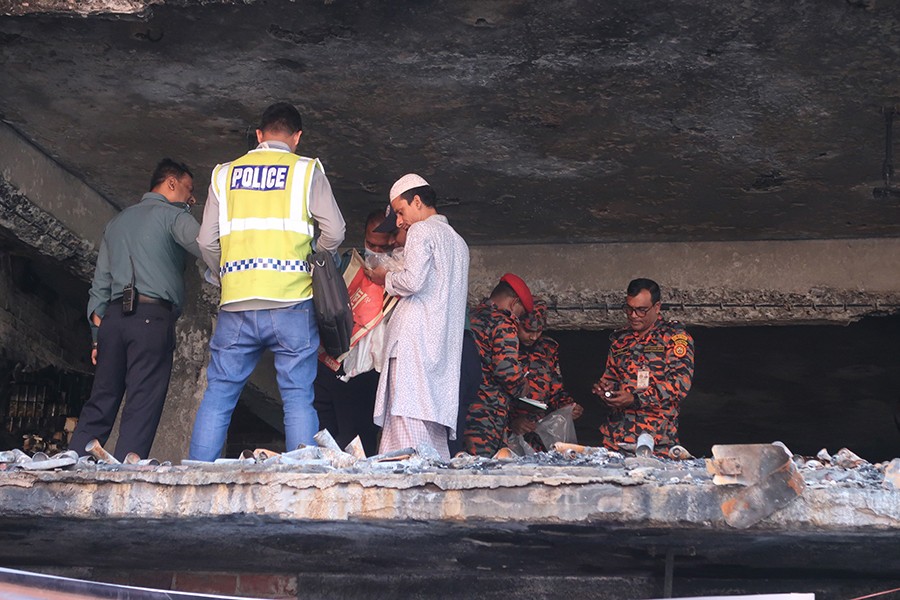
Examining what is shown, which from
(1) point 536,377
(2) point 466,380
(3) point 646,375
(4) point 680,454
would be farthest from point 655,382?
(4) point 680,454

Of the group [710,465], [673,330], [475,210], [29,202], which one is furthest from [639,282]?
[29,202]

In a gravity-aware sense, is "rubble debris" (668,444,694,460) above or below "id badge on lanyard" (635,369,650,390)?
below

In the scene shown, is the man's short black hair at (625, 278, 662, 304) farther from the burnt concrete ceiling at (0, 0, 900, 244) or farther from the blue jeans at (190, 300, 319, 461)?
the blue jeans at (190, 300, 319, 461)

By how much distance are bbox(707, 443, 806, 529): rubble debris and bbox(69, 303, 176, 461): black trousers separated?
3.03 m

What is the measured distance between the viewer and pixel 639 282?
7695 mm

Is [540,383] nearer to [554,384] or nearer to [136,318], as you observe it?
[554,384]

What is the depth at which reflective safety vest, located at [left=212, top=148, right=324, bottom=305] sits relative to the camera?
609 centimetres

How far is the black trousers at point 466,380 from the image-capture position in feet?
21.8

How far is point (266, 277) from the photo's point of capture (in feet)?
19.9

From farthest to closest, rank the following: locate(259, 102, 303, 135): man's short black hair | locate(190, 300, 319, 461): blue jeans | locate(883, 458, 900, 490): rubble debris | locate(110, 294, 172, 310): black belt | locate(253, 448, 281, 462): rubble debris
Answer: locate(110, 294, 172, 310): black belt
locate(259, 102, 303, 135): man's short black hair
locate(190, 300, 319, 461): blue jeans
locate(253, 448, 281, 462): rubble debris
locate(883, 458, 900, 490): rubble debris

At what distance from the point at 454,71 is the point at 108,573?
3002mm

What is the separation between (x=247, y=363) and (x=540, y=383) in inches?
97.7

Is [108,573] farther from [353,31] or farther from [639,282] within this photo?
[639,282]

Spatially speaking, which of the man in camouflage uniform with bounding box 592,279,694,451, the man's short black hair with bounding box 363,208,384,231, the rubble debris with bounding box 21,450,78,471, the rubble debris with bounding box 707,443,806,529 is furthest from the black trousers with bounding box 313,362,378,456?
the rubble debris with bounding box 707,443,806,529
